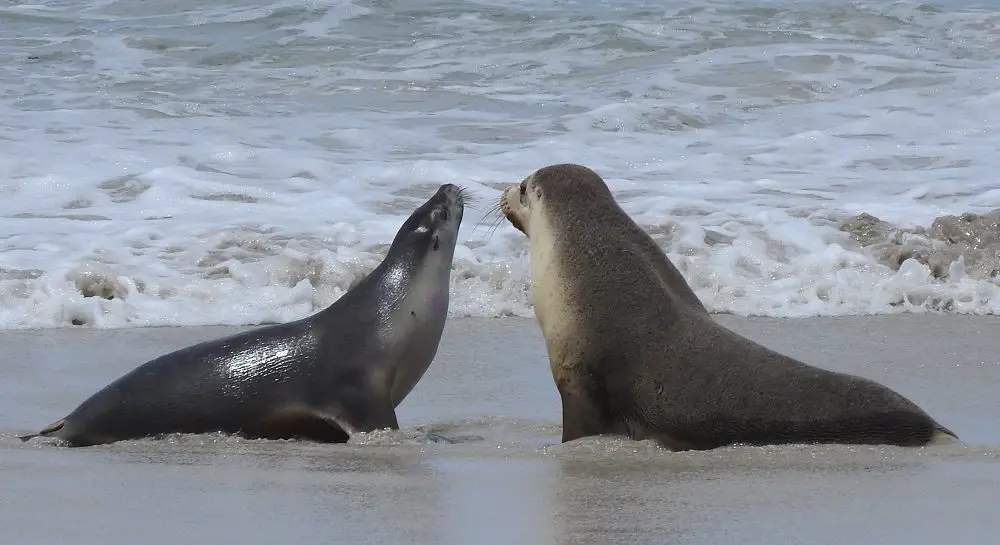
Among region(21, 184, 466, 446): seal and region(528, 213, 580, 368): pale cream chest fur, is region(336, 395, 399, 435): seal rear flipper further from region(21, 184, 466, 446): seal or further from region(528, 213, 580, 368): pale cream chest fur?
region(528, 213, 580, 368): pale cream chest fur

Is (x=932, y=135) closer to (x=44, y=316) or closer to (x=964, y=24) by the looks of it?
(x=964, y=24)

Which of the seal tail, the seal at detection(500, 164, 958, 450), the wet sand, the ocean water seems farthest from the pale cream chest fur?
the ocean water

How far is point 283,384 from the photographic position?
188 inches

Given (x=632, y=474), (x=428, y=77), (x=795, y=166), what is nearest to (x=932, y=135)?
(x=795, y=166)

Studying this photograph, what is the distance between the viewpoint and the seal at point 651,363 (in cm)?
408

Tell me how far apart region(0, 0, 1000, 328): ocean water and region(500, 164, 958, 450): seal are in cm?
269

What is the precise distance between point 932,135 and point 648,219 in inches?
145

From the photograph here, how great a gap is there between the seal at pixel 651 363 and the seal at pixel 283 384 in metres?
0.55

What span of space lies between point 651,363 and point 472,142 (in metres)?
7.52

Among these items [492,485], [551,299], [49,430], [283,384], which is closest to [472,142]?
[551,299]

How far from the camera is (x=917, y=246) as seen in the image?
27.0 feet

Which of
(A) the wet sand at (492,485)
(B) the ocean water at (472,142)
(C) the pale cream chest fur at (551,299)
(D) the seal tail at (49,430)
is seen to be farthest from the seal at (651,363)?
(B) the ocean water at (472,142)

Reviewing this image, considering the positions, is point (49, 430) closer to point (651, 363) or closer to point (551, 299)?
point (551, 299)

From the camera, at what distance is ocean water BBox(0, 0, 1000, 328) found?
795cm
